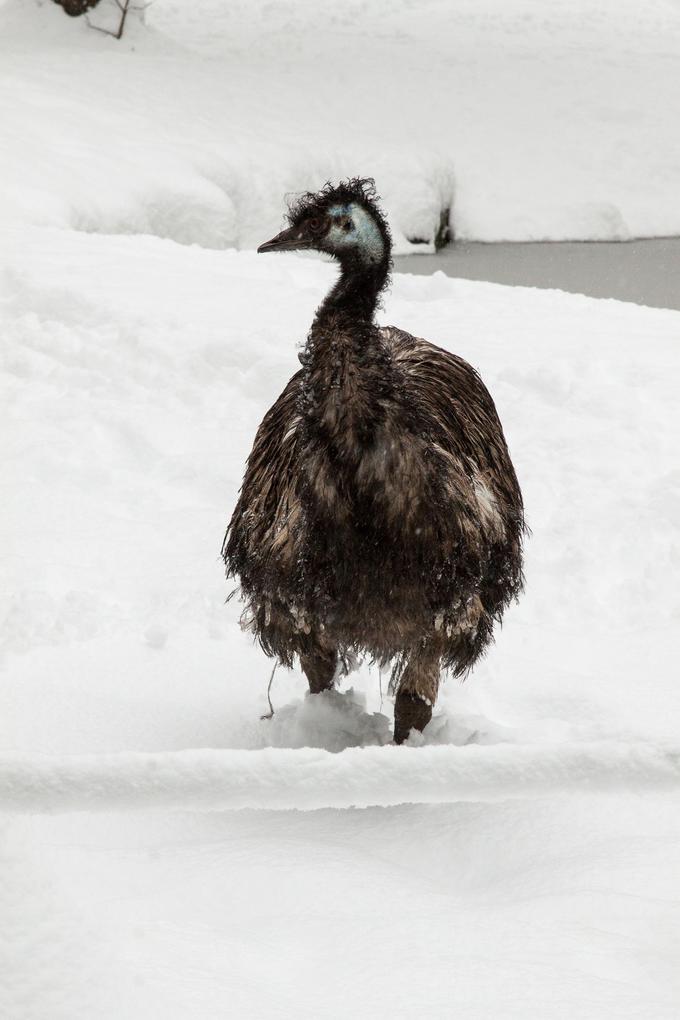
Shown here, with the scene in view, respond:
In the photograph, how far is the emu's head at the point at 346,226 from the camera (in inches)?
138

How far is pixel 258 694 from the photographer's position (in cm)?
450

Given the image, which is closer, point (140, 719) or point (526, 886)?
point (526, 886)

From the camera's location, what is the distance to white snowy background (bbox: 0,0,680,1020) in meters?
2.38

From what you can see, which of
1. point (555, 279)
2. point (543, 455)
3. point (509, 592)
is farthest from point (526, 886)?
point (555, 279)

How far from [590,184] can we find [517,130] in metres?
1.88

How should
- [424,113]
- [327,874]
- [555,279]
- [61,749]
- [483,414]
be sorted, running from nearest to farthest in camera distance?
[327,874] < [61,749] < [483,414] < [555,279] < [424,113]

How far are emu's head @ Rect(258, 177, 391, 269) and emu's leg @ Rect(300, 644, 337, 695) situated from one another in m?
1.14

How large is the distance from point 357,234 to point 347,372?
40 cm

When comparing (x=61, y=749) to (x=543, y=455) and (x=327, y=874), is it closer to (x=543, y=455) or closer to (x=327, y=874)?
(x=327, y=874)

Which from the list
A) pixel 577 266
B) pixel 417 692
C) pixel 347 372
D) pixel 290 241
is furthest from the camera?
pixel 577 266

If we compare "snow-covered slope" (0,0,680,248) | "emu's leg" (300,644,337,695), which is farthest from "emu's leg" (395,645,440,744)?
"snow-covered slope" (0,0,680,248)

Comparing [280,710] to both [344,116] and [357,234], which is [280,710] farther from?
[344,116]

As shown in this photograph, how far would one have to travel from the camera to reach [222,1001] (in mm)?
2289

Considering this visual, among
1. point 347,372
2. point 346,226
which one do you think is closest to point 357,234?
point 346,226
